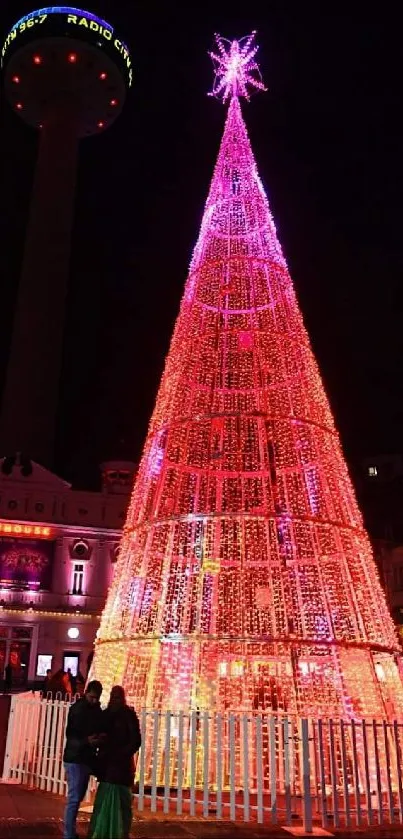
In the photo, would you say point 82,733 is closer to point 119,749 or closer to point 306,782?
point 119,749

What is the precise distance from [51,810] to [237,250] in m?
7.89

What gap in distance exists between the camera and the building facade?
3300 centimetres

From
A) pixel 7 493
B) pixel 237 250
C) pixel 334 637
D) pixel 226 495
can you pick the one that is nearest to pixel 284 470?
pixel 226 495

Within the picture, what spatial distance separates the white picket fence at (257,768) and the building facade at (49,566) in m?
25.8

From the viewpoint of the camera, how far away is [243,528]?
8.86m

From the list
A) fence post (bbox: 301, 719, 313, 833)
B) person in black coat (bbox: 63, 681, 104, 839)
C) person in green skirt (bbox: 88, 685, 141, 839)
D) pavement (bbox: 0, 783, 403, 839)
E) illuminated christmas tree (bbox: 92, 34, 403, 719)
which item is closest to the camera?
person in green skirt (bbox: 88, 685, 141, 839)

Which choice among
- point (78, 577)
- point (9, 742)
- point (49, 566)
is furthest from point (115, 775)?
point (78, 577)

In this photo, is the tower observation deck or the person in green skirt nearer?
the person in green skirt

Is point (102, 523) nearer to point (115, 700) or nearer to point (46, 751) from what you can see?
point (46, 751)

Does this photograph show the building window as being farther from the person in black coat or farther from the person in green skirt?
the person in green skirt

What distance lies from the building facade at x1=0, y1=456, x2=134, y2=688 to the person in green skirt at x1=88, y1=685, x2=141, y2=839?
92.6 feet

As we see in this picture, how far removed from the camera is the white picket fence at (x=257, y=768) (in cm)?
684

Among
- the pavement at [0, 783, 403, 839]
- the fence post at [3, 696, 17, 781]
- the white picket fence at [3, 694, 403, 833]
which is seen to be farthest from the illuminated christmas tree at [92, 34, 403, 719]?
the fence post at [3, 696, 17, 781]

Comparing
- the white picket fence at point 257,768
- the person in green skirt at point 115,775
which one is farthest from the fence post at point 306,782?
the person in green skirt at point 115,775
